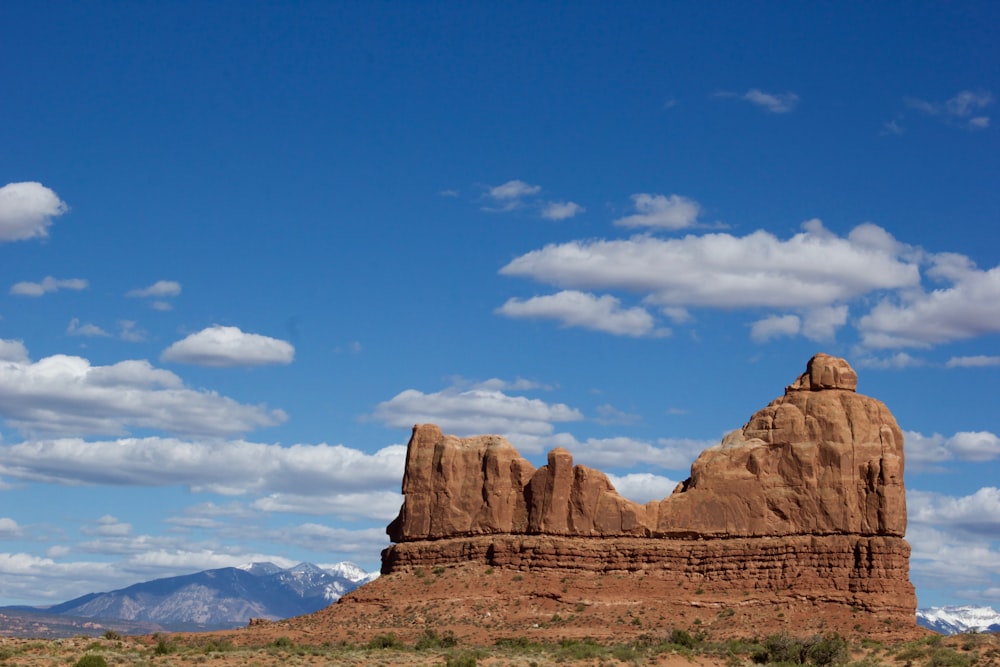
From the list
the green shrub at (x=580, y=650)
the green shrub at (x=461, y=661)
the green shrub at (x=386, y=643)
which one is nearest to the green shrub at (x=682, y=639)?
the green shrub at (x=580, y=650)

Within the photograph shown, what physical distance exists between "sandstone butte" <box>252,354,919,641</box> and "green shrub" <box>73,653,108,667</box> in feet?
76.3

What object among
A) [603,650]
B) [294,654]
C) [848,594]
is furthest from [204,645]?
[848,594]

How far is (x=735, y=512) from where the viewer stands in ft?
256

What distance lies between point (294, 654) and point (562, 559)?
22.9 meters

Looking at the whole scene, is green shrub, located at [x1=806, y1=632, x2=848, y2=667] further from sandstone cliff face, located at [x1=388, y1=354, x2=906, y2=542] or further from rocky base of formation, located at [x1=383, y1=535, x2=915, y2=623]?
sandstone cliff face, located at [x1=388, y1=354, x2=906, y2=542]

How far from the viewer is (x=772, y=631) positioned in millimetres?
A: 71000

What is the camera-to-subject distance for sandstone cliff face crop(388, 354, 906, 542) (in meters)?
76.1

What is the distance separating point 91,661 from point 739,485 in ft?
127

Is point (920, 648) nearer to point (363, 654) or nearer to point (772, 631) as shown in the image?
point (772, 631)

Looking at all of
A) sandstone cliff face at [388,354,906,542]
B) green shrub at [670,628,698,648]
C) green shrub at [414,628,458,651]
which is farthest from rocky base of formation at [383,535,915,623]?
green shrub at [414,628,458,651]

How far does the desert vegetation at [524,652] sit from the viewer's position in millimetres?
55812

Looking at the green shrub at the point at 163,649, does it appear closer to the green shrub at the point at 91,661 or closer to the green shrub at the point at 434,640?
the green shrub at the point at 91,661

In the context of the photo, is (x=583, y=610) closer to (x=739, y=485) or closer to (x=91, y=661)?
(x=739, y=485)

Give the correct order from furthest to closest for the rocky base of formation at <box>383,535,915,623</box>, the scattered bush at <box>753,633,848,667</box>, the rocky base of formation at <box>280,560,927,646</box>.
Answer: the rocky base of formation at <box>383,535,915,623</box>
the rocky base of formation at <box>280,560,927,646</box>
the scattered bush at <box>753,633,848,667</box>
